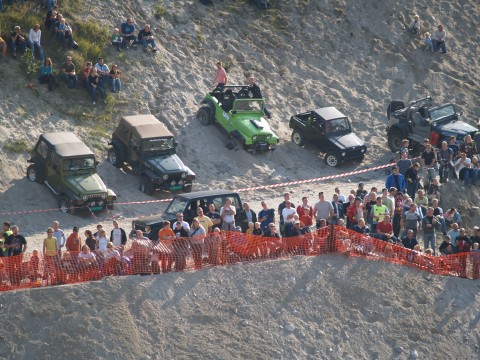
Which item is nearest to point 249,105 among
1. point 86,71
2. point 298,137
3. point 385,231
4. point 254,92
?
point 254,92

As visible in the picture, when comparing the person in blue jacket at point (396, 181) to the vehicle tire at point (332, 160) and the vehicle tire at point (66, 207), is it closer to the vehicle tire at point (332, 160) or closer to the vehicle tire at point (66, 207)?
the vehicle tire at point (332, 160)

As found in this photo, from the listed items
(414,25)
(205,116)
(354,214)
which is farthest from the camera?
(414,25)

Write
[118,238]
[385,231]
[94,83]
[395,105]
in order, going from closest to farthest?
[118,238], [385,231], [94,83], [395,105]

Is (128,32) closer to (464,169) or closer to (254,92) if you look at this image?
(254,92)

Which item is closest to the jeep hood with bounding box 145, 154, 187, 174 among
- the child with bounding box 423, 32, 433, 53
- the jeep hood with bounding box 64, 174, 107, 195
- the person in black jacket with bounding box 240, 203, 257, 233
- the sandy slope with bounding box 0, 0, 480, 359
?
the sandy slope with bounding box 0, 0, 480, 359

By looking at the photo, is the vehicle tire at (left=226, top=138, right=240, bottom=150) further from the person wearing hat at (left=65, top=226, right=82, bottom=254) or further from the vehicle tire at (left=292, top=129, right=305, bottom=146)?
the person wearing hat at (left=65, top=226, right=82, bottom=254)

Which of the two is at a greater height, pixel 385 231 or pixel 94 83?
pixel 94 83
